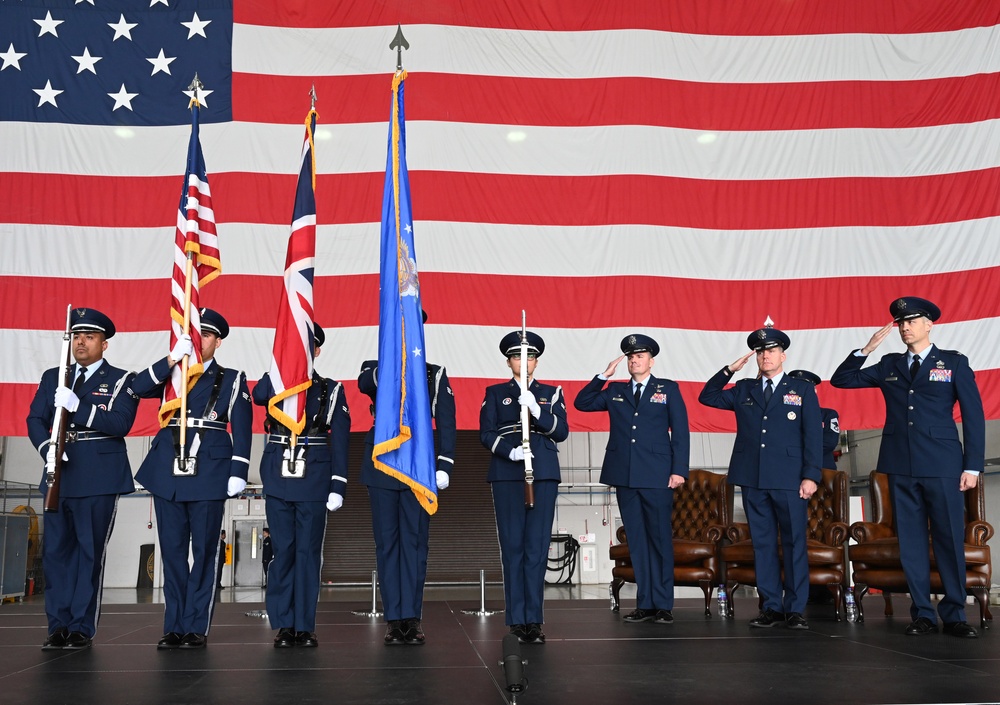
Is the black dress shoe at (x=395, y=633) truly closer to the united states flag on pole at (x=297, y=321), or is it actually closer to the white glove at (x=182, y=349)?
the united states flag on pole at (x=297, y=321)

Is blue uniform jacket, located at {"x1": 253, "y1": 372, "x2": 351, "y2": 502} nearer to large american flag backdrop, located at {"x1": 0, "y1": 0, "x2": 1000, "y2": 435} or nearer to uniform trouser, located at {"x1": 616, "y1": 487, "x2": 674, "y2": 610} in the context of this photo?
uniform trouser, located at {"x1": 616, "y1": 487, "x2": 674, "y2": 610}

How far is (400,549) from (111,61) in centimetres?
428

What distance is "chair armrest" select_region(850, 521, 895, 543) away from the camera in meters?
5.19

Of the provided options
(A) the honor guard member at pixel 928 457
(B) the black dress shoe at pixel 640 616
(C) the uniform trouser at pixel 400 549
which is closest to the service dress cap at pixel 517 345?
(C) the uniform trouser at pixel 400 549

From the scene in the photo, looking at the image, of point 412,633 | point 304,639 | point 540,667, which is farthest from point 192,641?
point 540,667

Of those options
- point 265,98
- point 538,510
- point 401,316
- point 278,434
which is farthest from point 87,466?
point 265,98

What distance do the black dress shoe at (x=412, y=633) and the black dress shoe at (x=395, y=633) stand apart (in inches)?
0.7

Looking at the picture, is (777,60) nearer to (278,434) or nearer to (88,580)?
(278,434)

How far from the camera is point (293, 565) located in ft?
12.9

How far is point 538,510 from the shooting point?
13.6 feet

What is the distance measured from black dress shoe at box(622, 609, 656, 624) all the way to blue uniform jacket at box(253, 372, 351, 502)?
1.82m

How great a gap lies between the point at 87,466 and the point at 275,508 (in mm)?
870

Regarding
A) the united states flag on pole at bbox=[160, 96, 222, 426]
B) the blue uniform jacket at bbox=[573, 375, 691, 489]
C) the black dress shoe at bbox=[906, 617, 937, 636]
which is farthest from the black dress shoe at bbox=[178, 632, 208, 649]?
the black dress shoe at bbox=[906, 617, 937, 636]

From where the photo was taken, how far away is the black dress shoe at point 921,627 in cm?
415
